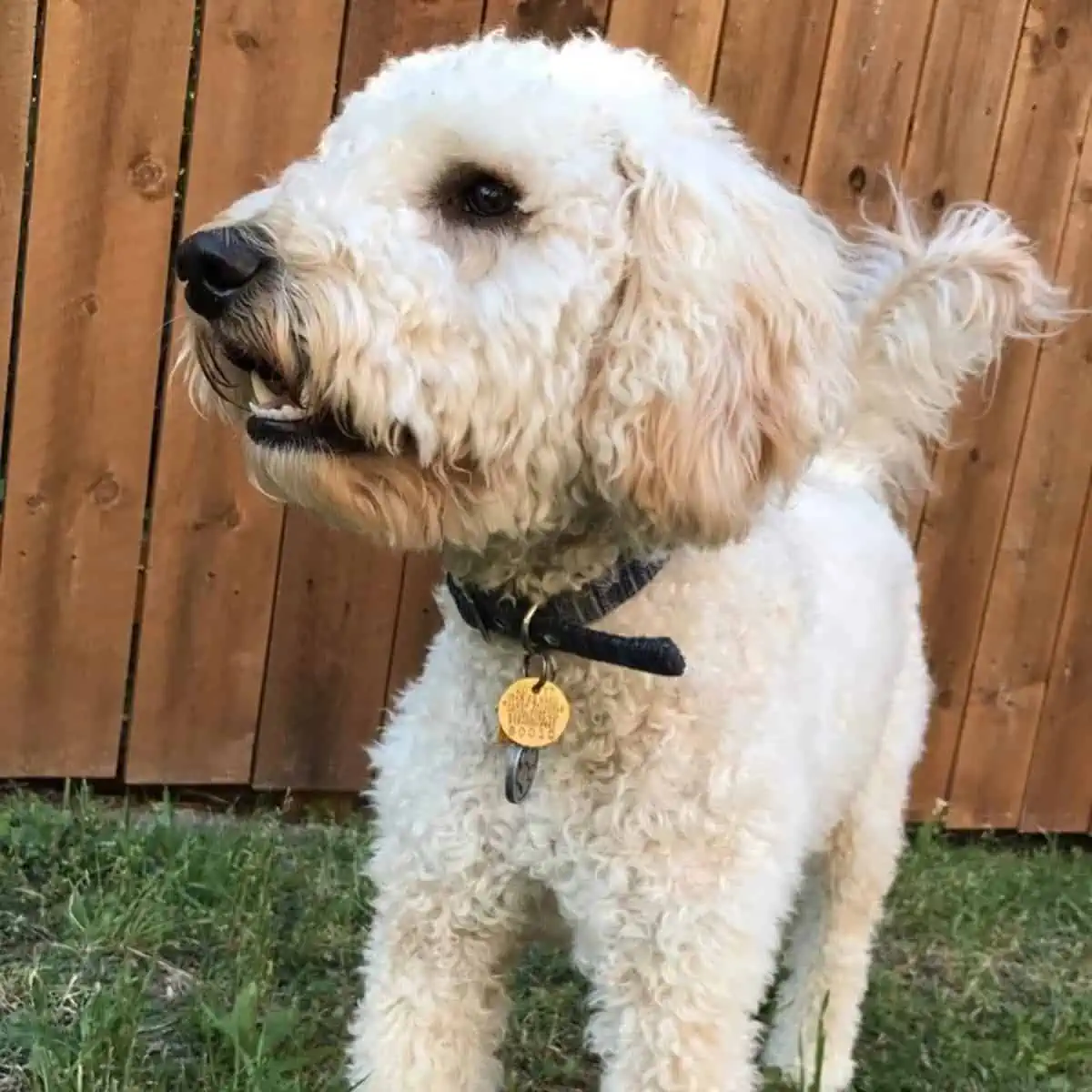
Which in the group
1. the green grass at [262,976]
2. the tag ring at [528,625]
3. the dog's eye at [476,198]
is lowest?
the green grass at [262,976]

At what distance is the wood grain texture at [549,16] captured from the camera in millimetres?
3648

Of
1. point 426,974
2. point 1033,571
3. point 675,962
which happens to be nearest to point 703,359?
point 675,962

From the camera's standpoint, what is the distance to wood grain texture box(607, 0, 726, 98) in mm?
3717

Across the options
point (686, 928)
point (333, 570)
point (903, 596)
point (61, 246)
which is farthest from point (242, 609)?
point (686, 928)

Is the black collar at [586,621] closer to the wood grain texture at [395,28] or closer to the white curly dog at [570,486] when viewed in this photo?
the white curly dog at [570,486]

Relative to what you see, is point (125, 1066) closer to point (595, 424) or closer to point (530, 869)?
point (530, 869)

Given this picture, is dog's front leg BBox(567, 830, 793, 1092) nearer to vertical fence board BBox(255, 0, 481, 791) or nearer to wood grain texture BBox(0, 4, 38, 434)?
vertical fence board BBox(255, 0, 481, 791)

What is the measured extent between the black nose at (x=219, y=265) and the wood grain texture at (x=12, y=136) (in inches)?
73.1

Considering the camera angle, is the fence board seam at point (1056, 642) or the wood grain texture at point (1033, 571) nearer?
the wood grain texture at point (1033, 571)

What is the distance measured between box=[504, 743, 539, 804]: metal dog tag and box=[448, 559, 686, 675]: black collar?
0.52ft

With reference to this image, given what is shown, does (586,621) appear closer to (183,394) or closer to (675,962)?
(675,962)

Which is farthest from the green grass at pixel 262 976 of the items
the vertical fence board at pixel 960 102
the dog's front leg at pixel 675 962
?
the vertical fence board at pixel 960 102

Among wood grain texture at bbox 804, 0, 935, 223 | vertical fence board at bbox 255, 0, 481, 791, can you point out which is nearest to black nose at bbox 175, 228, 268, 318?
vertical fence board at bbox 255, 0, 481, 791

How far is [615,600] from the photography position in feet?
7.27
